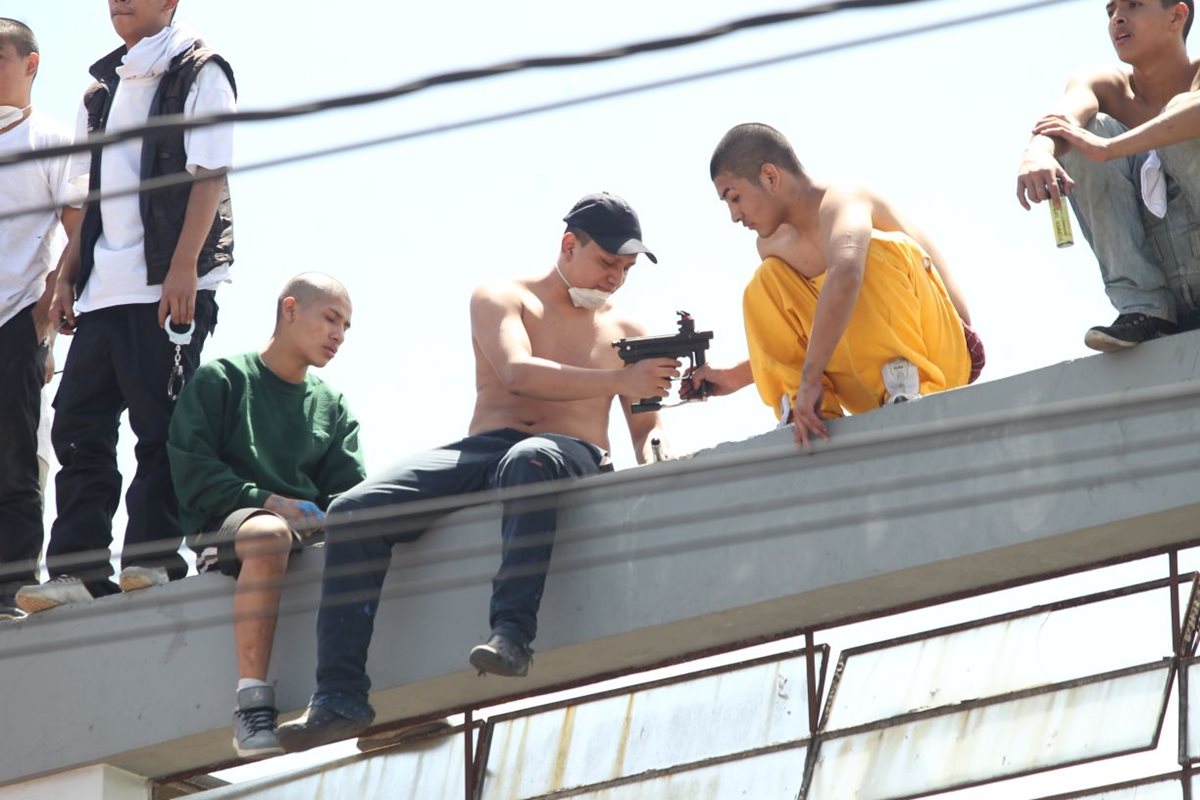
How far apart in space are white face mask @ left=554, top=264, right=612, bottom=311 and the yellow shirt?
54 centimetres

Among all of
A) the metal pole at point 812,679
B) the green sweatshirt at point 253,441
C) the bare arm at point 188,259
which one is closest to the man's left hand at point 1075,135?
the metal pole at point 812,679

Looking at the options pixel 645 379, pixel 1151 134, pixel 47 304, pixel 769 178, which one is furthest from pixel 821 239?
pixel 47 304

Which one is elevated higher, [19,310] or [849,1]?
[19,310]

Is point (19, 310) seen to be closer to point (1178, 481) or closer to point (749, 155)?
point (749, 155)

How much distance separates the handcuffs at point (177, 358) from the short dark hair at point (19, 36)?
143cm

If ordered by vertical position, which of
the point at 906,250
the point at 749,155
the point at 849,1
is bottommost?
the point at 849,1

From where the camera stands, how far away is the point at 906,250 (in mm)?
6535

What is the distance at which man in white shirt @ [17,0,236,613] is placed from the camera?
23.0 feet

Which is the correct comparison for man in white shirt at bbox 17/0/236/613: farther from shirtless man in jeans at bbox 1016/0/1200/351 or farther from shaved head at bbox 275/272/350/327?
shirtless man in jeans at bbox 1016/0/1200/351

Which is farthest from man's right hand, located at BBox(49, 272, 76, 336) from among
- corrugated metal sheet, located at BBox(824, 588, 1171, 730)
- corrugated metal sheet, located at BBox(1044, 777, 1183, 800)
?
corrugated metal sheet, located at BBox(1044, 777, 1183, 800)

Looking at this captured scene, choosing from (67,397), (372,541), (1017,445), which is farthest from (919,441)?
(67,397)

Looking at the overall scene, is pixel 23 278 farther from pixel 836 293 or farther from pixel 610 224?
pixel 836 293

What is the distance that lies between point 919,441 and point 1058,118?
103cm

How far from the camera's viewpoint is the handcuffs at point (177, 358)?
7016mm
